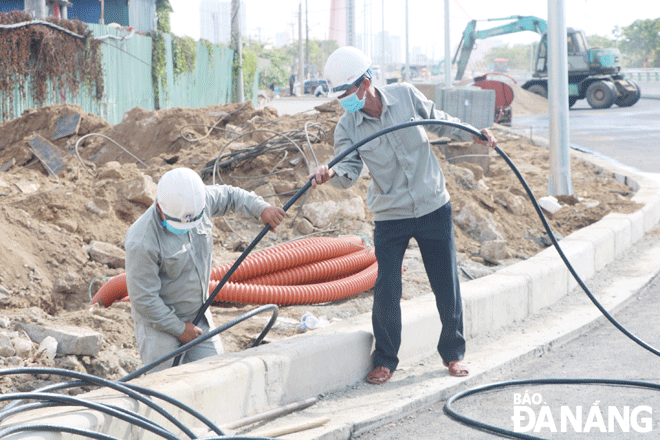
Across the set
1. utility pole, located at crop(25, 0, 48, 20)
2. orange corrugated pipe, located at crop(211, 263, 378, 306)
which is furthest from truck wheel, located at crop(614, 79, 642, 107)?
orange corrugated pipe, located at crop(211, 263, 378, 306)

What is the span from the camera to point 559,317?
18.1ft

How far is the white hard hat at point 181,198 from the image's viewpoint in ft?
11.9

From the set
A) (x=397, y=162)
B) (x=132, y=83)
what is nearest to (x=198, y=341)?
(x=397, y=162)

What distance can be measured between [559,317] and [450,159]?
19.2ft

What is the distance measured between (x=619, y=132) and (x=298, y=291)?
16.1 metres

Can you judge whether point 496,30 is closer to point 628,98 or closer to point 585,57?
point 585,57

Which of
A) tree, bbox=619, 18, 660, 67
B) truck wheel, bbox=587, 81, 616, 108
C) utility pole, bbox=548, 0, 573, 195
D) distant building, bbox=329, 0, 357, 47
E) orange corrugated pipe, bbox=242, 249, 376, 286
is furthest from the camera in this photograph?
distant building, bbox=329, 0, 357, 47

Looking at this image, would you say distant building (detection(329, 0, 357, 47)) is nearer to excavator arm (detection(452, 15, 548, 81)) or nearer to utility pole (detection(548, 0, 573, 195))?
excavator arm (detection(452, 15, 548, 81))

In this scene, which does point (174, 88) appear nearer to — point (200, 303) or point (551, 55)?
point (551, 55)

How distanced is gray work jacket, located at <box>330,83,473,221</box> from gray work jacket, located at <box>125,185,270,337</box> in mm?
697

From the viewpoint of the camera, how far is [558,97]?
29.3 ft

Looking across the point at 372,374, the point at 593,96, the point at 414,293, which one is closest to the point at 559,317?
the point at 414,293

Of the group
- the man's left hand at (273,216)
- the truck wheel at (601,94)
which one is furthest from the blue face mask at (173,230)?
the truck wheel at (601,94)

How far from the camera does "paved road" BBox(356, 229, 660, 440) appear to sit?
3.49 m
